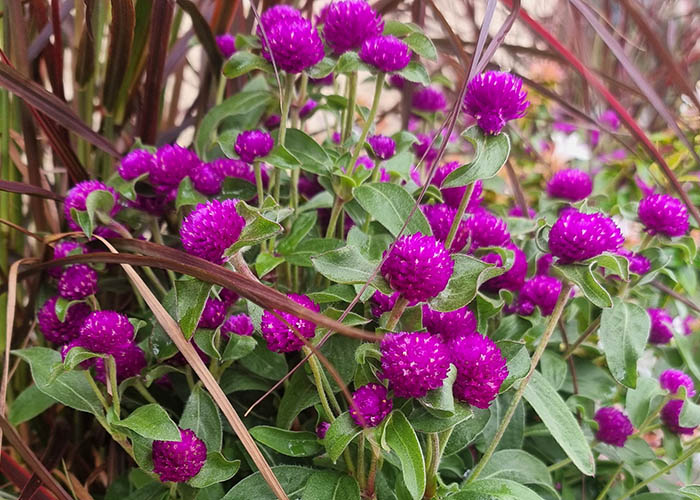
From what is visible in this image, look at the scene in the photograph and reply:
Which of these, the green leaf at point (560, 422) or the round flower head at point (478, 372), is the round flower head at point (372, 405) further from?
the green leaf at point (560, 422)

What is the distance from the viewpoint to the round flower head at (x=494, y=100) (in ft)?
1.82

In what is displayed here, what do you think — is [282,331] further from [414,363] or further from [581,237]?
[581,237]

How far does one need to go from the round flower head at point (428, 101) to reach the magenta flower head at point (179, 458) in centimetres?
66

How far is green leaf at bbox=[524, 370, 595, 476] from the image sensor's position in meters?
0.57

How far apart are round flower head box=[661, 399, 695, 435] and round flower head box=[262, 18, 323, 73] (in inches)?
21.8

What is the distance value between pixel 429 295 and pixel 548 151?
120cm

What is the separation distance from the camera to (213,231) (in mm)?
490

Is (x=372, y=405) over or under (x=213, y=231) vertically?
under

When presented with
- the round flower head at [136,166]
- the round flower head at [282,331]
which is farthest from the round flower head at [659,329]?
the round flower head at [136,166]

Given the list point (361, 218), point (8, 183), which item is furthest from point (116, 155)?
point (361, 218)

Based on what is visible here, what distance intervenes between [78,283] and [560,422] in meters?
0.47

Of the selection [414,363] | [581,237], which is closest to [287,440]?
[414,363]

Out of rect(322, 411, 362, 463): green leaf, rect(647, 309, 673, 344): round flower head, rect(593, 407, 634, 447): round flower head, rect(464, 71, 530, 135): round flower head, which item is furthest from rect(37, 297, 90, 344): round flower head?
rect(647, 309, 673, 344): round flower head

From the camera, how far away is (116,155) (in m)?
0.80
